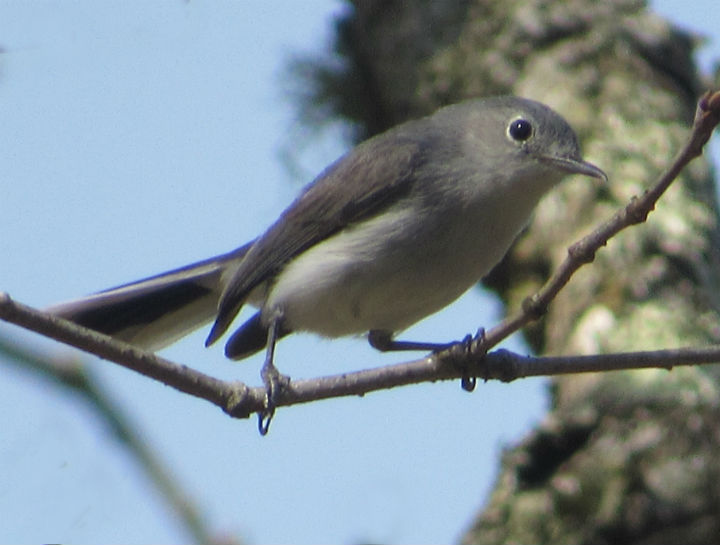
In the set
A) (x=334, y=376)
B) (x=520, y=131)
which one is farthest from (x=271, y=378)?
(x=520, y=131)

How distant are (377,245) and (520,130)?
905 mm

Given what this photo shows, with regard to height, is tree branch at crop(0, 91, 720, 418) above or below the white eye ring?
below

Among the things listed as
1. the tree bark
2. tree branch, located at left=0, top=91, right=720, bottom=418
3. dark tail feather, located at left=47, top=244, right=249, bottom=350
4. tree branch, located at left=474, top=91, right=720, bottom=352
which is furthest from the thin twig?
the tree bark

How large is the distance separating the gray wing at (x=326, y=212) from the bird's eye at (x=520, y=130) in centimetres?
39

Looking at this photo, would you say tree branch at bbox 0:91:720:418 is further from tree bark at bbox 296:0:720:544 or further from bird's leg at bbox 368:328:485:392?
tree bark at bbox 296:0:720:544

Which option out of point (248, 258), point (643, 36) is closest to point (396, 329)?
point (248, 258)

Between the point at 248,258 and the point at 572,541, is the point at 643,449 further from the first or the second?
the point at 248,258

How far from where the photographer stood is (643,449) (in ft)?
17.1

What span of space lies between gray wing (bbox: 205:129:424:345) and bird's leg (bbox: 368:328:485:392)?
0.48 m

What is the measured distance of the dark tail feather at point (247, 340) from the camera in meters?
4.87

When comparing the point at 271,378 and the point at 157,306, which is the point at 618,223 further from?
the point at 157,306

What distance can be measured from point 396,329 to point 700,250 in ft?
6.94

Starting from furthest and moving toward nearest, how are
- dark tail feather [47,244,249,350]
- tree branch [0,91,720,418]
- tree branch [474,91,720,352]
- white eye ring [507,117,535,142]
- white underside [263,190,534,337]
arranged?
1. white eye ring [507,117,535,142]
2. dark tail feather [47,244,249,350]
3. white underside [263,190,534,337]
4. tree branch [0,91,720,418]
5. tree branch [474,91,720,352]

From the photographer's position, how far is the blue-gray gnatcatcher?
14.1 ft
